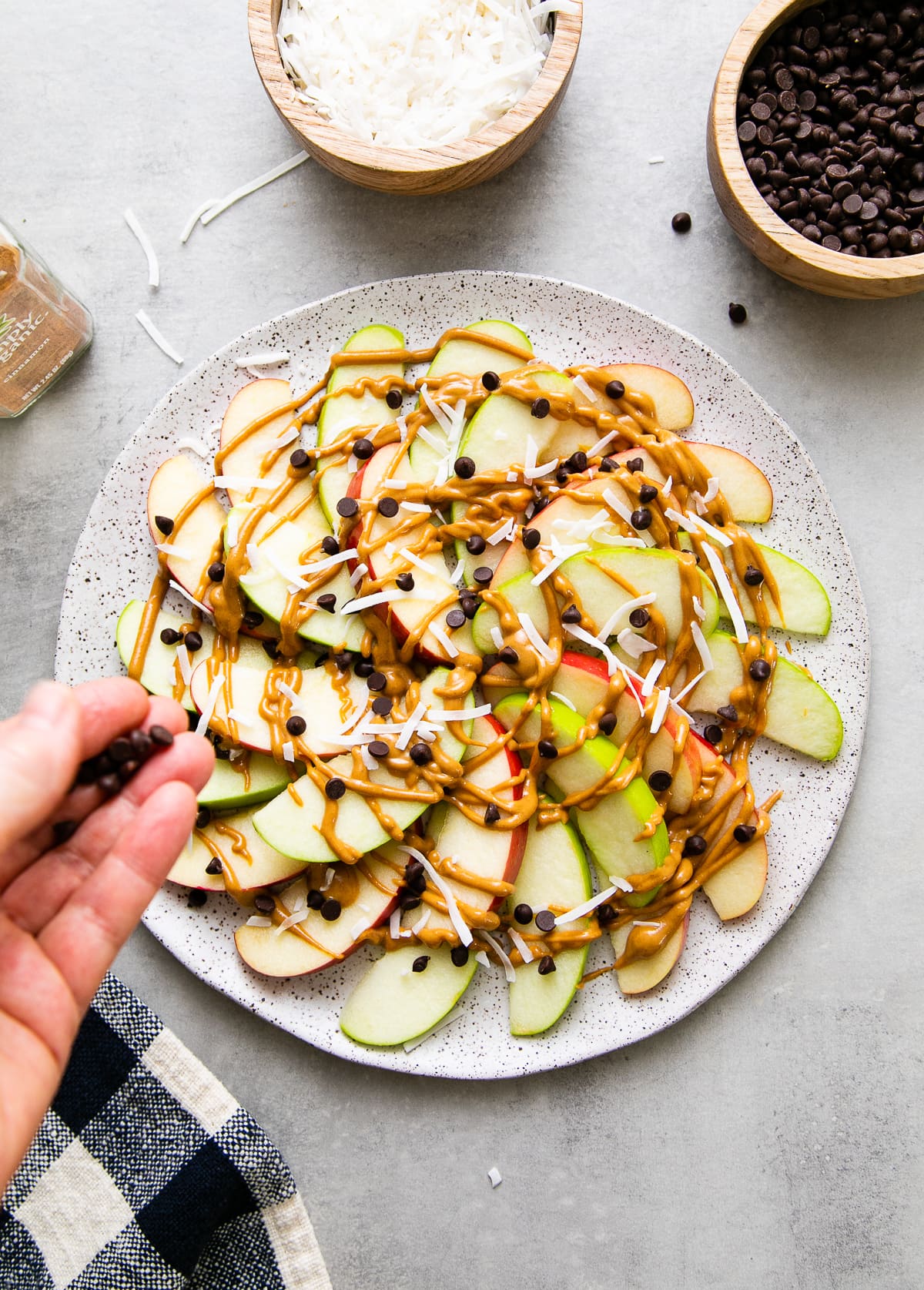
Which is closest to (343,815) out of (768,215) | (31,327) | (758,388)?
(31,327)

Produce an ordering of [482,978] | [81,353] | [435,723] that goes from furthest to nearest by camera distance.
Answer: [81,353] < [482,978] < [435,723]

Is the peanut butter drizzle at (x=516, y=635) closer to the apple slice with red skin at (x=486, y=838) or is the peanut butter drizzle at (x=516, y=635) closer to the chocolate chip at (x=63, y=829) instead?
the apple slice with red skin at (x=486, y=838)

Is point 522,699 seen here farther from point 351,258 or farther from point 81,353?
point 81,353

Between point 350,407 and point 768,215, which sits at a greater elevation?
point 350,407

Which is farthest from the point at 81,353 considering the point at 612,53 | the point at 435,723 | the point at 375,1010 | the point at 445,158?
the point at 375,1010

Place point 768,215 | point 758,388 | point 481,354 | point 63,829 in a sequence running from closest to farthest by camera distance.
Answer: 1. point 63,829
2. point 768,215
3. point 481,354
4. point 758,388

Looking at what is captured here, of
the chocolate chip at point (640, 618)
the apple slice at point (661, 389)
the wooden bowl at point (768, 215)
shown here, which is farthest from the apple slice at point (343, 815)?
the wooden bowl at point (768, 215)

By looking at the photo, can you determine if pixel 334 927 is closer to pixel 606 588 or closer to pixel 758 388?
pixel 606 588

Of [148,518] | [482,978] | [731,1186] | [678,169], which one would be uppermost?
[148,518]
